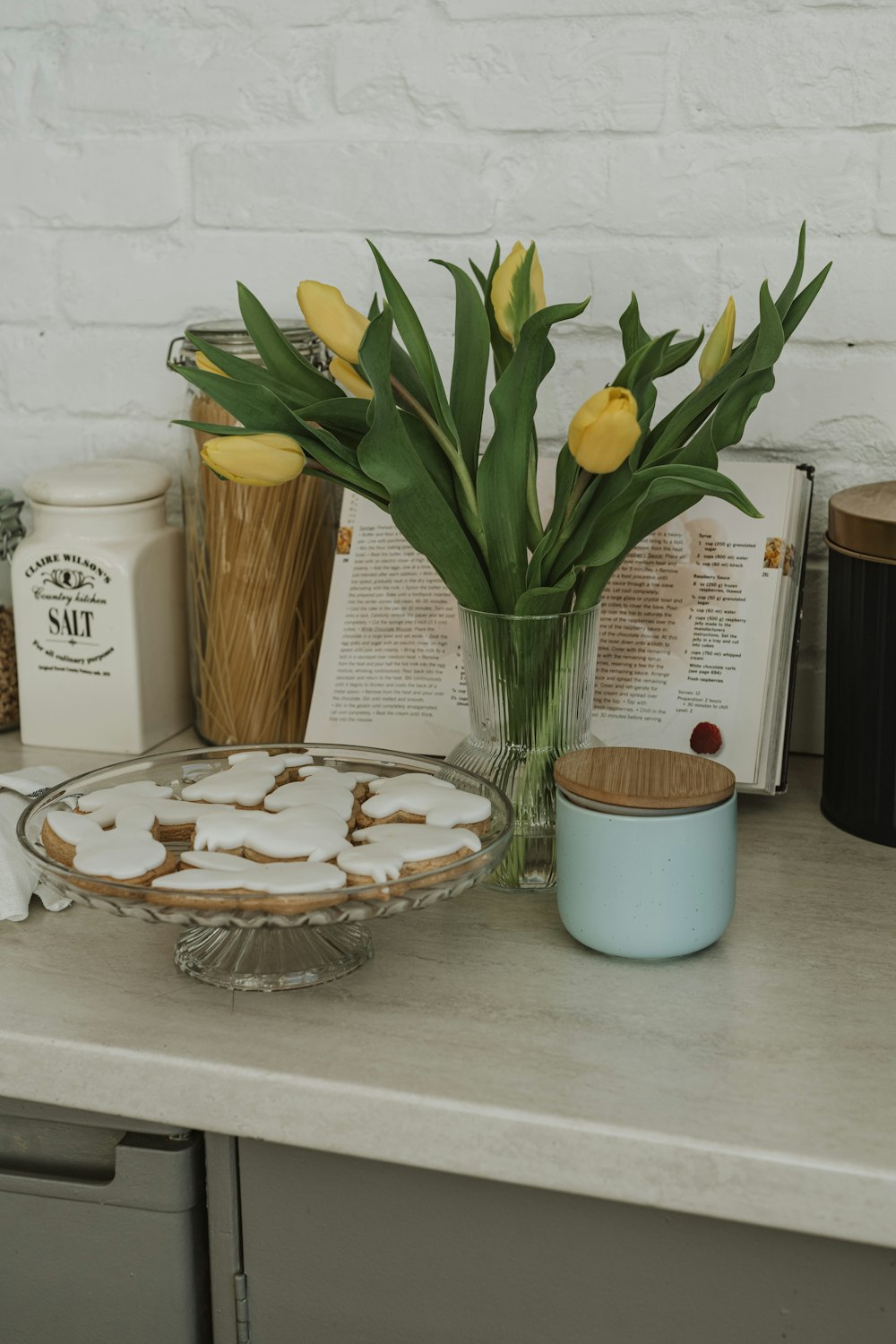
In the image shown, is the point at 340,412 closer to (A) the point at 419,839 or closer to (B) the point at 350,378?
(B) the point at 350,378

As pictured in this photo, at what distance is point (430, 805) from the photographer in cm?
80

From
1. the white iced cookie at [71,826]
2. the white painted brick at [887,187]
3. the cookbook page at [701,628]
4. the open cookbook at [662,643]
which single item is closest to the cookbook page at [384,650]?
the open cookbook at [662,643]

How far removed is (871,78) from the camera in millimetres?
1042

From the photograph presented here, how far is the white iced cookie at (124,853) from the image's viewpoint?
2.35 feet

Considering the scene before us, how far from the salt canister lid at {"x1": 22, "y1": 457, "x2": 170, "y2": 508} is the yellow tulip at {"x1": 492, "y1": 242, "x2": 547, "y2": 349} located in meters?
0.40

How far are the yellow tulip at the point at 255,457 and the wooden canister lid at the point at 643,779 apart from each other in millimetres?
249

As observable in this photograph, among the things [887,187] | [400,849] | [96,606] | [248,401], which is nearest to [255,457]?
[248,401]

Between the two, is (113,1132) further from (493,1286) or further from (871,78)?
(871,78)

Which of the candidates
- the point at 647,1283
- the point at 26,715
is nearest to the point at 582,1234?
the point at 647,1283

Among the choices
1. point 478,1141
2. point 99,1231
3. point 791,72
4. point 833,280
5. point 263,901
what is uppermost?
point 791,72

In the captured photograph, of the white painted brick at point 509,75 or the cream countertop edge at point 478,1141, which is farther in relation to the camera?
the white painted brick at point 509,75

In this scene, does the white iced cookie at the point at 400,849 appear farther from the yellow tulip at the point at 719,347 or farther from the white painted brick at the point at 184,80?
the white painted brick at the point at 184,80

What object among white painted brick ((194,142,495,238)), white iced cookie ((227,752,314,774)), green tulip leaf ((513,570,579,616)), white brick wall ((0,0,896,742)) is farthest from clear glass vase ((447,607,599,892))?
white painted brick ((194,142,495,238))

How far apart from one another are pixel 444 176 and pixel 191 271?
259 millimetres
